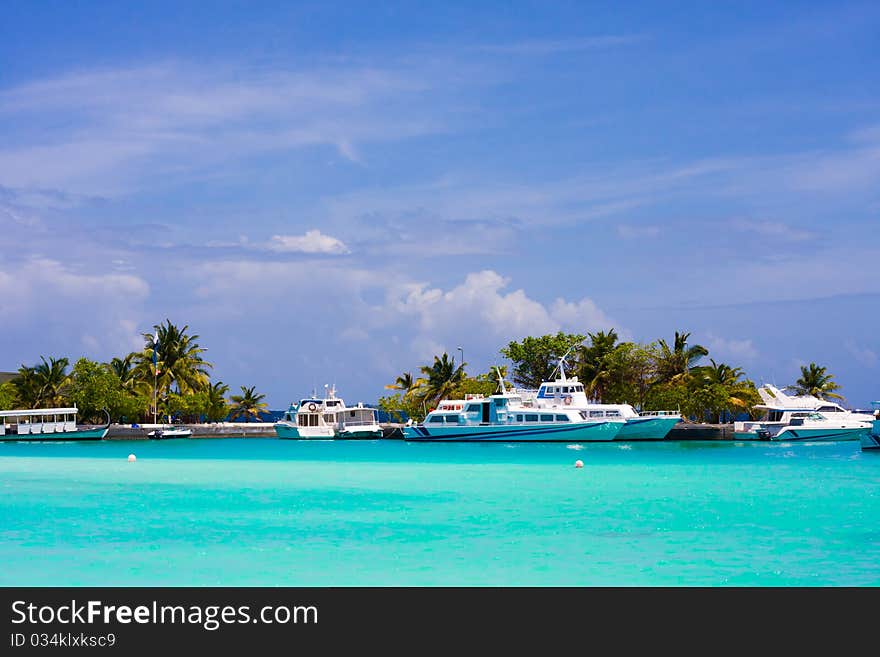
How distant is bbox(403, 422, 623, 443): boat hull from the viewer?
80.3 m

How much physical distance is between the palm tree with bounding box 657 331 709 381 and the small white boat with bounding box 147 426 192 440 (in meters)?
44.1

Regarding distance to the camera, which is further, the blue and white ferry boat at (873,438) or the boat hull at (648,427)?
the boat hull at (648,427)

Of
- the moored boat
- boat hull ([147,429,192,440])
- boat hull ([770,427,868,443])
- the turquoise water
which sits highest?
the moored boat

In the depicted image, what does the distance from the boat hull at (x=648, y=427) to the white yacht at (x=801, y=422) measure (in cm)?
809

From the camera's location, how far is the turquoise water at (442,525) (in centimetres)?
1969

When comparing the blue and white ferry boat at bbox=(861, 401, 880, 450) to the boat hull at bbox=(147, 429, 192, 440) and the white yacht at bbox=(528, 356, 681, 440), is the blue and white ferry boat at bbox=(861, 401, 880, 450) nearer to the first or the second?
the white yacht at bbox=(528, 356, 681, 440)

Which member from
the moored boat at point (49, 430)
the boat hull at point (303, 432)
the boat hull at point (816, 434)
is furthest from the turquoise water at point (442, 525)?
the boat hull at point (303, 432)

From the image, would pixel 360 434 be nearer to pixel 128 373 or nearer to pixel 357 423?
pixel 357 423

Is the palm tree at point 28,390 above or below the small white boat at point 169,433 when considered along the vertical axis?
above

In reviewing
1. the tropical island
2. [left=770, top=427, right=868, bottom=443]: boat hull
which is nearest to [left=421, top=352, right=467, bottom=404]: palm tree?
the tropical island

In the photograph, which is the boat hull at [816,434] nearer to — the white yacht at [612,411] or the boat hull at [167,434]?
the white yacht at [612,411]
